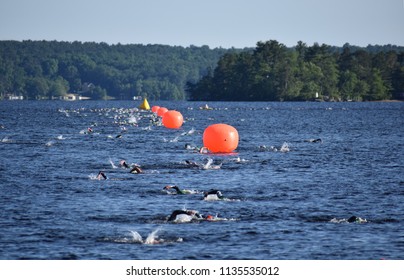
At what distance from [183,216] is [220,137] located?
91.1 feet

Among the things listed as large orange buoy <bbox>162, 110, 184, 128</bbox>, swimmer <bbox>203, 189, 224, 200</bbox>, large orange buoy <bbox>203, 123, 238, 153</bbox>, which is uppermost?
large orange buoy <bbox>203, 123, 238, 153</bbox>

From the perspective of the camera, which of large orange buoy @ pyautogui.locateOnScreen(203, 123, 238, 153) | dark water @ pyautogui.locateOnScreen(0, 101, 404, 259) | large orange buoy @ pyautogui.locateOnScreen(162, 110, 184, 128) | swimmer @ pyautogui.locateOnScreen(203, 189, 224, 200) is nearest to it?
dark water @ pyautogui.locateOnScreen(0, 101, 404, 259)

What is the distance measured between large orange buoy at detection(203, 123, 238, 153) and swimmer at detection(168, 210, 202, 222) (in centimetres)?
2643

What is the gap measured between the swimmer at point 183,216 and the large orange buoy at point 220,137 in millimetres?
26427

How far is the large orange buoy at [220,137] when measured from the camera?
63.0 meters

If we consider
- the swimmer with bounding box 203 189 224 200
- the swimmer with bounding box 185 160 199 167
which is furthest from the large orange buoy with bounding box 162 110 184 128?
the swimmer with bounding box 203 189 224 200

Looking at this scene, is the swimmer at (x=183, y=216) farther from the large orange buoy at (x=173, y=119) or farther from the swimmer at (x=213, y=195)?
the large orange buoy at (x=173, y=119)

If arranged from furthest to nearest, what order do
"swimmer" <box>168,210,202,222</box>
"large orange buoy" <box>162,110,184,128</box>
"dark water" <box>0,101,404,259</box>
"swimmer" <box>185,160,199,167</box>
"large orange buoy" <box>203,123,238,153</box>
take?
"large orange buoy" <box>162,110,184,128</box>
"large orange buoy" <box>203,123,238,153</box>
"swimmer" <box>185,160,199,167</box>
"swimmer" <box>168,210,202,222</box>
"dark water" <box>0,101,404,259</box>

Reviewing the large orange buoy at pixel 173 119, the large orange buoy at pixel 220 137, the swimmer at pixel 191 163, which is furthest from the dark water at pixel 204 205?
the large orange buoy at pixel 173 119

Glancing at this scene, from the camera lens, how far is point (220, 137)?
63562 mm

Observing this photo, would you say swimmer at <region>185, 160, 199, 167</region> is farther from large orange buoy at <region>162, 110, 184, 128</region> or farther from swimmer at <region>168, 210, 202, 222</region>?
large orange buoy at <region>162, 110, 184, 128</region>

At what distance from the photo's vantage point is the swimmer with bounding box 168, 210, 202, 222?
36.0 meters

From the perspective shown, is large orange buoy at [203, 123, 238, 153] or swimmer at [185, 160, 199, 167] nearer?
swimmer at [185, 160, 199, 167]
